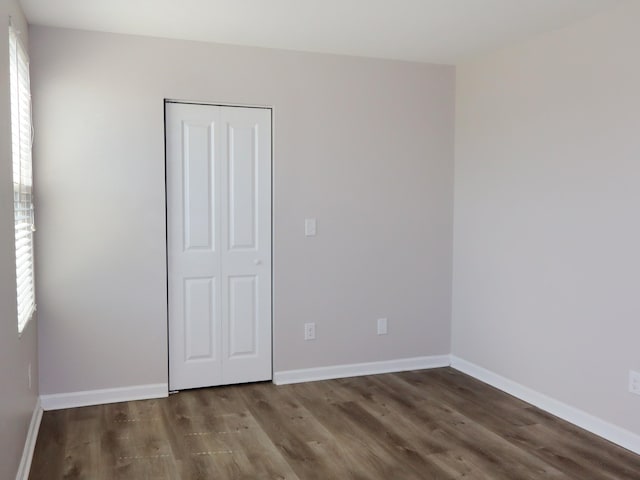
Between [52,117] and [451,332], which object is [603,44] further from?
[52,117]

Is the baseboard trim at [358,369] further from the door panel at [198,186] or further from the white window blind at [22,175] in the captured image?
the white window blind at [22,175]

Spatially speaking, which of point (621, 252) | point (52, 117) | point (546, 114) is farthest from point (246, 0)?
point (621, 252)

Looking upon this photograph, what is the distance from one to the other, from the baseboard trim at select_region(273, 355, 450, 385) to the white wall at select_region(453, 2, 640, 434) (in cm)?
31

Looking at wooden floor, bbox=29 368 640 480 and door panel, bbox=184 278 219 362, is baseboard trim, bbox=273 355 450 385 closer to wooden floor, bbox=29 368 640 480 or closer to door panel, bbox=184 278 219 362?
wooden floor, bbox=29 368 640 480

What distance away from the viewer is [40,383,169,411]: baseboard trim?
3.67m

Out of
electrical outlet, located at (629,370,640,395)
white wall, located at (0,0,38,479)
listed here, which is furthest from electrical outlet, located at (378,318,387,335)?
white wall, located at (0,0,38,479)

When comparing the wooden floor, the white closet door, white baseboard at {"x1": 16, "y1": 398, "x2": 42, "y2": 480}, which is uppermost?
the white closet door

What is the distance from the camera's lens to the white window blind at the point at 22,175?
2.84m

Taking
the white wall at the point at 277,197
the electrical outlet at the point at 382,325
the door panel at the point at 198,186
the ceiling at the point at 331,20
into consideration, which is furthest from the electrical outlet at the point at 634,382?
the door panel at the point at 198,186

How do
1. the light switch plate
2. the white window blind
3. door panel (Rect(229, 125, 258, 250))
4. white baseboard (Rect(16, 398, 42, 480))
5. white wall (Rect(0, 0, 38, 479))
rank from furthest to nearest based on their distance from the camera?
1. the light switch plate
2. door panel (Rect(229, 125, 258, 250))
3. the white window blind
4. white baseboard (Rect(16, 398, 42, 480))
5. white wall (Rect(0, 0, 38, 479))

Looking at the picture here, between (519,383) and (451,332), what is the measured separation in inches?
32.9

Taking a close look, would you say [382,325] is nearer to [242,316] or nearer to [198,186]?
[242,316]

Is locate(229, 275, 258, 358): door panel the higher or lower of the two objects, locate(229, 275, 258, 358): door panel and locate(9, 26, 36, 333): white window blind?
the lower

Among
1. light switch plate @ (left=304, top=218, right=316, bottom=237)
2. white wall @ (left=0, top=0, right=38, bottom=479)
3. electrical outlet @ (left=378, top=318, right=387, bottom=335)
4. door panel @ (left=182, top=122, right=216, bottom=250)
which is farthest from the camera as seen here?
electrical outlet @ (left=378, top=318, right=387, bottom=335)
